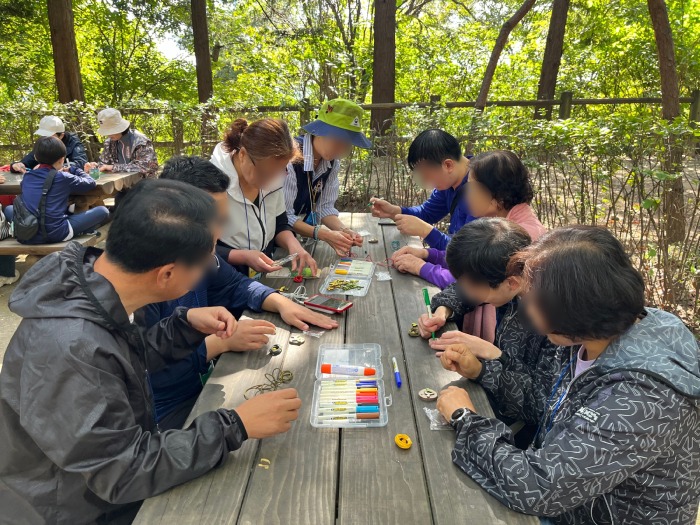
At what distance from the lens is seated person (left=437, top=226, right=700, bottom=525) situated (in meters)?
1.18

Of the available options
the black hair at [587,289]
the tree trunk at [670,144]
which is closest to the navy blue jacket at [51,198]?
the black hair at [587,289]

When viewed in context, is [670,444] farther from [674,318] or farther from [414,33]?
[414,33]

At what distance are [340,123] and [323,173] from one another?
0.43 meters

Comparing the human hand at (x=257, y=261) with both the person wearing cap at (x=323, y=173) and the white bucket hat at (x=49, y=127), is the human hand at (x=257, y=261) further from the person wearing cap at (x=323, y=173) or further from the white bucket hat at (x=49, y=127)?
the white bucket hat at (x=49, y=127)

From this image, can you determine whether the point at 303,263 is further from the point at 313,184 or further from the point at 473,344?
the point at 473,344

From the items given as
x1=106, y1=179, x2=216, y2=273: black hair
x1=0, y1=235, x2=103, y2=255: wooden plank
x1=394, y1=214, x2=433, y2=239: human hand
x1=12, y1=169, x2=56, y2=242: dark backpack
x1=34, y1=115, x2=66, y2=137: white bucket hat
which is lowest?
x1=0, y1=235, x2=103, y2=255: wooden plank

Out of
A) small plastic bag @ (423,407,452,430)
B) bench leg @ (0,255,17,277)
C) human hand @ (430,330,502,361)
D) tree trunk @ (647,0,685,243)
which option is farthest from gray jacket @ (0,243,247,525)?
bench leg @ (0,255,17,277)

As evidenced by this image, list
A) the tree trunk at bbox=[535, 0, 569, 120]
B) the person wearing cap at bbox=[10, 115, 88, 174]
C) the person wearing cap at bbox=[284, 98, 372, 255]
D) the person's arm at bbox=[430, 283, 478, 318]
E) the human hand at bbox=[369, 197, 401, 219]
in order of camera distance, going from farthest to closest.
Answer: the tree trunk at bbox=[535, 0, 569, 120] → the person wearing cap at bbox=[10, 115, 88, 174] → the human hand at bbox=[369, 197, 401, 219] → the person wearing cap at bbox=[284, 98, 372, 255] → the person's arm at bbox=[430, 283, 478, 318]

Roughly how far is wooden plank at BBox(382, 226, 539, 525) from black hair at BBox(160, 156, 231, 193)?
1.02 m

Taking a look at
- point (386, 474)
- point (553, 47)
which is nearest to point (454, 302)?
point (386, 474)

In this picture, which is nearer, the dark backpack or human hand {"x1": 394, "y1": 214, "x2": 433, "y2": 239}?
human hand {"x1": 394, "y1": 214, "x2": 433, "y2": 239}

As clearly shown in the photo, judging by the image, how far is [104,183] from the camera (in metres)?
5.82

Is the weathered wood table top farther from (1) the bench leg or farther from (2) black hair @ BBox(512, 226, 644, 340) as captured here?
(2) black hair @ BBox(512, 226, 644, 340)

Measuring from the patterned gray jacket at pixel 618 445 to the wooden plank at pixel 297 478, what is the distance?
0.35 metres
